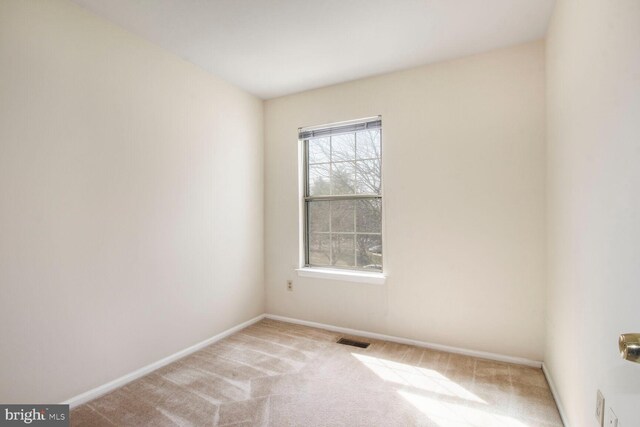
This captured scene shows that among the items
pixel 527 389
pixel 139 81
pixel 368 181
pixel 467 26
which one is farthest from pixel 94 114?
pixel 527 389

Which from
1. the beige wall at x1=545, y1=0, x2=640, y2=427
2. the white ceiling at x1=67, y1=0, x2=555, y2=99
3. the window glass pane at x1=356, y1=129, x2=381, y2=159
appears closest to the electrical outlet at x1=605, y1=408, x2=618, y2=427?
the beige wall at x1=545, y1=0, x2=640, y2=427

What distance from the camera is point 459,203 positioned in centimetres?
276

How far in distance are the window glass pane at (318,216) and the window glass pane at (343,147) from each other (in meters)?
0.52

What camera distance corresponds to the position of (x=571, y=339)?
68.9 inches

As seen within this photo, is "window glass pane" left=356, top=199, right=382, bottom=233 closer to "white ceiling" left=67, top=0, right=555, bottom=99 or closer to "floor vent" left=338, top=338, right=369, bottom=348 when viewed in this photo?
"floor vent" left=338, top=338, right=369, bottom=348

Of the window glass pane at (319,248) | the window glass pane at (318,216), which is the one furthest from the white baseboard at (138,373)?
the window glass pane at (318,216)

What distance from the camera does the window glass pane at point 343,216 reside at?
133 inches

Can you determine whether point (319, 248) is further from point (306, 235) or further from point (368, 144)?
point (368, 144)

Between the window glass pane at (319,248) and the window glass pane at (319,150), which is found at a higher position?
the window glass pane at (319,150)

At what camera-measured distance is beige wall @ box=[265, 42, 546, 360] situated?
2.53 metres

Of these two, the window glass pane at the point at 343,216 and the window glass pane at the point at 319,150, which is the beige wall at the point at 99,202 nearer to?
the window glass pane at the point at 319,150

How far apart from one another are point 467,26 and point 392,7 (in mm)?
627

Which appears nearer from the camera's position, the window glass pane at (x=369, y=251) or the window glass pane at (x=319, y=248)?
the window glass pane at (x=369, y=251)

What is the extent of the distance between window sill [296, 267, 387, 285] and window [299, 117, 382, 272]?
7 cm
